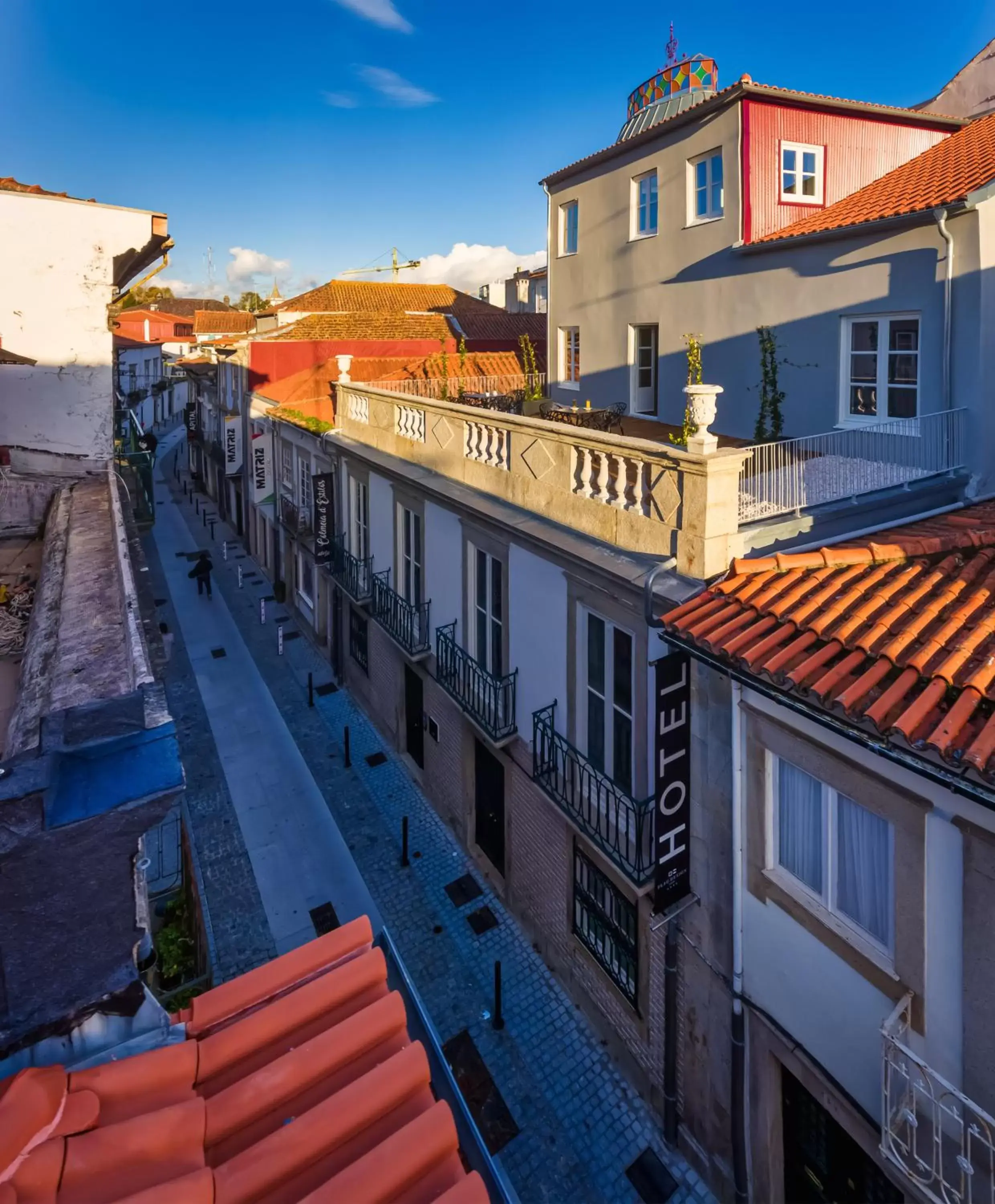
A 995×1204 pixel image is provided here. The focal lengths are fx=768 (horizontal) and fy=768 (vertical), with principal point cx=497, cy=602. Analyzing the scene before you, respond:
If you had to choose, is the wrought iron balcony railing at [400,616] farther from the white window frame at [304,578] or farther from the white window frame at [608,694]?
the white window frame at [304,578]

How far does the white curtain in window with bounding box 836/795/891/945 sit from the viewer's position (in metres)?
6.32

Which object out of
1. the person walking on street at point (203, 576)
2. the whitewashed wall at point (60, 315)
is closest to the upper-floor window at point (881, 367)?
the whitewashed wall at point (60, 315)

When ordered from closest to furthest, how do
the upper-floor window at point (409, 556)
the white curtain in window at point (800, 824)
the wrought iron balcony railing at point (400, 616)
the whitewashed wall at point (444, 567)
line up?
the white curtain in window at point (800, 824) < the whitewashed wall at point (444, 567) < the wrought iron balcony railing at point (400, 616) < the upper-floor window at point (409, 556)

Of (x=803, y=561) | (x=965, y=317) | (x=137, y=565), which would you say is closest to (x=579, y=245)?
(x=965, y=317)

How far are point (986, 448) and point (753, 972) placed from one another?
7.83m

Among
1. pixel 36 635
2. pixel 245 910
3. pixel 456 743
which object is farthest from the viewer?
pixel 456 743

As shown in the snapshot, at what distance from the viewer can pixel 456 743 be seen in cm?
1462

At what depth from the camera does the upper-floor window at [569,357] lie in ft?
67.4

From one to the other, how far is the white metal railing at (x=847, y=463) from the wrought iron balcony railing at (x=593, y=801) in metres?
3.57

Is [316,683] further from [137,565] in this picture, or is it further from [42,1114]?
[42,1114]

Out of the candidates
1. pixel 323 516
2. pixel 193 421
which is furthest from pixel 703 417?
pixel 193 421

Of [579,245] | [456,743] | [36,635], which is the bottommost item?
[456,743]

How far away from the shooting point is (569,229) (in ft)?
66.7

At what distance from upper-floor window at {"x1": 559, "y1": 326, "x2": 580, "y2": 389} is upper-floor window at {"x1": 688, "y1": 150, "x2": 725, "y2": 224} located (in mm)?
4773
